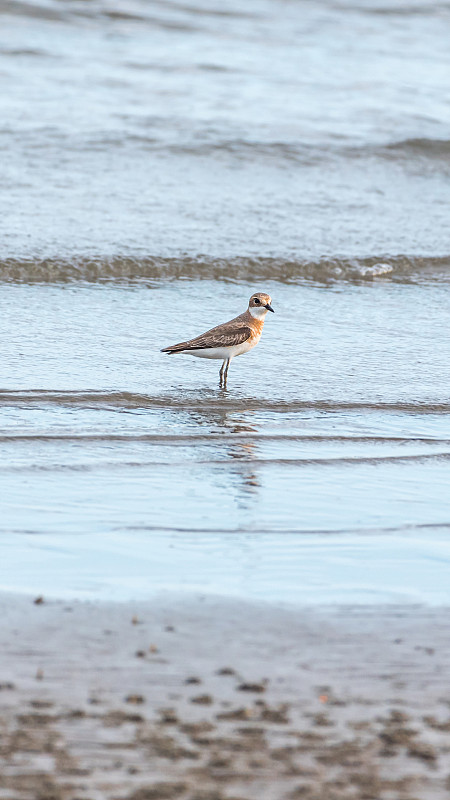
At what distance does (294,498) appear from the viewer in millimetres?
5566

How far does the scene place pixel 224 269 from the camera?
11336 mm

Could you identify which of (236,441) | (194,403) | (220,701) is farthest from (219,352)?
(220,701)

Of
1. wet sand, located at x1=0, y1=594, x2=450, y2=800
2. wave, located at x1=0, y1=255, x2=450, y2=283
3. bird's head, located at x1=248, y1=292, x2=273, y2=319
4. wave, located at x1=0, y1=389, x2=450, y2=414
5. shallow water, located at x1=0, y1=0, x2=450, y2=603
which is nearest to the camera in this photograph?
wet sand, located at x1=0, y1=594, x2=450, y2=800

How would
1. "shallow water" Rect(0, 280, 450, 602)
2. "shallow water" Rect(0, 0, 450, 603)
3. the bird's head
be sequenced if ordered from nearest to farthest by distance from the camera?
1. "shallow water" Rect(0, 280, 450, 602)
2. "shallow water" Rect(0, 0, 450, 603)
3. the bird's head

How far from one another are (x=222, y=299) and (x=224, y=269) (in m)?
0.96

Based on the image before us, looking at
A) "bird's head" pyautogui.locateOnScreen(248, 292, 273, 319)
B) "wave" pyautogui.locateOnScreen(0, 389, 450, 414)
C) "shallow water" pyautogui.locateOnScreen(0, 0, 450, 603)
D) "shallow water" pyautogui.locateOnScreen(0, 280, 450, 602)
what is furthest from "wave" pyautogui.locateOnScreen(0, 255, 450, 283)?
"wave" pyautogui.locateOnScreen(0, 389, 450, 414)

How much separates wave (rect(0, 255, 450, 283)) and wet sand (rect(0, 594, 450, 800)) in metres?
7.04

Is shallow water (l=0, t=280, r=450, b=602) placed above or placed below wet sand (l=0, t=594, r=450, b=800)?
below

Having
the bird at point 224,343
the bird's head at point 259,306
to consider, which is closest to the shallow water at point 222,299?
the bird at point 224,343

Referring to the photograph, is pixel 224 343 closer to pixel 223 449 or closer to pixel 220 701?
pixel 223 449

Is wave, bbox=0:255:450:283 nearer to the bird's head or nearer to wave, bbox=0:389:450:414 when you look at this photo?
the bird's head

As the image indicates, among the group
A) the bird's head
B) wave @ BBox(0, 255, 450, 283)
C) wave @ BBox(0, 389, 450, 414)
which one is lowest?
wave @ BBox(0, 389, 450, 414)

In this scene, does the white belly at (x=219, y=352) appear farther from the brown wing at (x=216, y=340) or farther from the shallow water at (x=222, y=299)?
the shallow water at (x=222, y=299)

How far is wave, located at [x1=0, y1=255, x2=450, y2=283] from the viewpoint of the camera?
35.5ft
